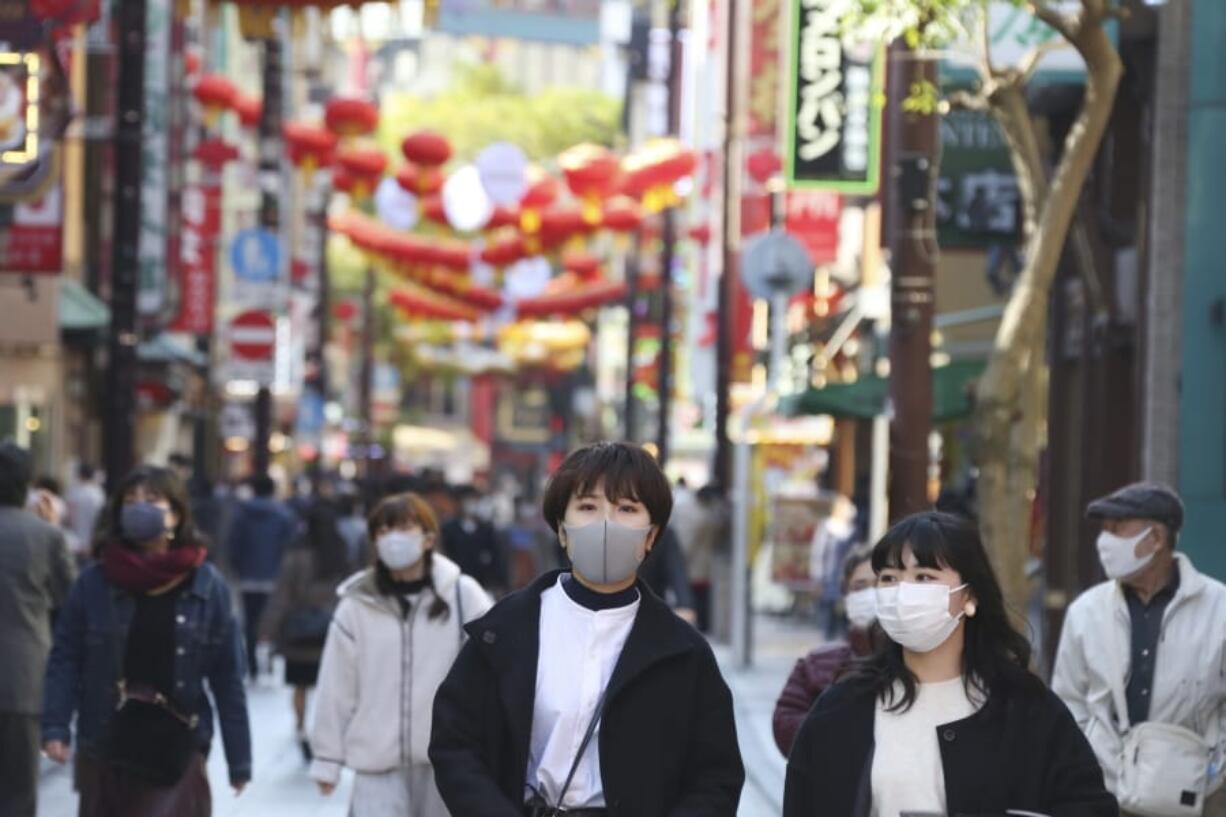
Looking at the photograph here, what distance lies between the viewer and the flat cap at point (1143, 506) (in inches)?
366

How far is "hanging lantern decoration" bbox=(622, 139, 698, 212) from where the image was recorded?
4012 centimetres

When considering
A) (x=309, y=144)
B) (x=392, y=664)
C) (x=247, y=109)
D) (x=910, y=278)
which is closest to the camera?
(x=392, y=664)

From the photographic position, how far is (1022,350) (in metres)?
14.2

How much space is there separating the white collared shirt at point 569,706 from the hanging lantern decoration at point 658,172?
3376 centimetres

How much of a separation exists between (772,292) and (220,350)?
33.6m

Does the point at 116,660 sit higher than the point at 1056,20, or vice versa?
the point at 1056,20

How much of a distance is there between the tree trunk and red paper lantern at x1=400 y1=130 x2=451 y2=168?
2438 centimetres

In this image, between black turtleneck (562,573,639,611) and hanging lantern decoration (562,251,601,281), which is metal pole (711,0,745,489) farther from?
black turtleneck (562,573,639,611)

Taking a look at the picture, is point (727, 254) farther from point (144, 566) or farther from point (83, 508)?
point (144, 566)

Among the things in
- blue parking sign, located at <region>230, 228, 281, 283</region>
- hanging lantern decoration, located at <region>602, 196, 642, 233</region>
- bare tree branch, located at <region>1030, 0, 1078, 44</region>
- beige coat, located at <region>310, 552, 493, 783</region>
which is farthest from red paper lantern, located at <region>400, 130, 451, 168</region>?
beige coat, located at <region>310, 552, 493, 783</region>

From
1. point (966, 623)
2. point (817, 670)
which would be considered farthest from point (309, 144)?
point (966, 623)

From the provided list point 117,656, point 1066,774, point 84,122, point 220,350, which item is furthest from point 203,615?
point 220,350

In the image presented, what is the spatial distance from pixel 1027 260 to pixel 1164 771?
572 centimetres

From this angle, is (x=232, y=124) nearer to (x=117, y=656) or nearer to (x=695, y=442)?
(x=695, y=442)
